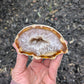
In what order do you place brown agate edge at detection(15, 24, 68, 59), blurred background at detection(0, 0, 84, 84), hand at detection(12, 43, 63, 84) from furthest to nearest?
blurred background at detection(0, 0, 84, 84)
hand at detection(12, 43, 63, 84)
brown agate edge at detection(15, 24, 68, 59)

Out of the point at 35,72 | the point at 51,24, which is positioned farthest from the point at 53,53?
the point at 51,24

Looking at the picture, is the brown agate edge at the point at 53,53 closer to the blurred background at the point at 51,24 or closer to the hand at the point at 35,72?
the hand at the point at 35,72

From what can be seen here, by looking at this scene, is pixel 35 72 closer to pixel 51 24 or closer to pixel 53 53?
pixel 53 53

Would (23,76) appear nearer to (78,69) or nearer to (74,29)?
(78,69)

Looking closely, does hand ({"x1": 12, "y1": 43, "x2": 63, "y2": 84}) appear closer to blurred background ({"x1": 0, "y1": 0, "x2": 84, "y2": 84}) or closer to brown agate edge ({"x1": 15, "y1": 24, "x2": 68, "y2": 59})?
brown agate edge ({"x1": 15, "y1": 24, "x2": 68, "y2": 59})

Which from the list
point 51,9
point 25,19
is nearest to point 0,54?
point 25,19

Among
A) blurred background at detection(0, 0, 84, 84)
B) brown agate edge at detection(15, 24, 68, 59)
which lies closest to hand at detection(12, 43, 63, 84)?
brown agate edge at detection(15, 24, 68, 59)
